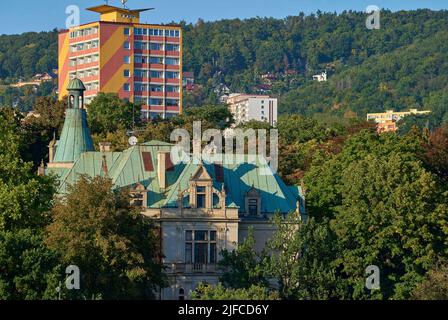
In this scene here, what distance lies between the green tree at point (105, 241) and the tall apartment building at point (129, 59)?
104 m

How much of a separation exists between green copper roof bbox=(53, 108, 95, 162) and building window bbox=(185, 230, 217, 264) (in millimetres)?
Result: 12981

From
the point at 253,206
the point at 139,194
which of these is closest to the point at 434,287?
the point at 253,206

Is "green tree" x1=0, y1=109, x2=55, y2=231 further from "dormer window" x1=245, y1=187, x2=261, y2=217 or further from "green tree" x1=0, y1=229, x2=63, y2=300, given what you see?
"dormer window" x1=245, y1=187, x2=261, y2=217

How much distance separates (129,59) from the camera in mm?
186875

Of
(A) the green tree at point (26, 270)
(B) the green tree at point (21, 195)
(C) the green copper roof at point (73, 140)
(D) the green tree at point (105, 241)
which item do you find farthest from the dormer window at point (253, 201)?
(A) the green tree at point (26, 270)

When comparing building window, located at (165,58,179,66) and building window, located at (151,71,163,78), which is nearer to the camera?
Answer: building window, located at (151,71,163,78)

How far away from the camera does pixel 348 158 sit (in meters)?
101

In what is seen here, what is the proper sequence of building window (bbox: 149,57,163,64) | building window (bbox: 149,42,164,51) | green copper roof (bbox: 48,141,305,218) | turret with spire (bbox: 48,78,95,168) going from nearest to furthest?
green copper roof (bbox: 48,141,305,218), turret with spire (bbox: 48,78,95,168), building window (bbox: 149,42,164,51), building window (bbox: 149,57,163,64)

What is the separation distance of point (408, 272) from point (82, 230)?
1822 centimetres

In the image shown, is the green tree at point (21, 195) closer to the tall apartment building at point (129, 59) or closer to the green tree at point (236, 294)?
the green tree at point (236, 294)

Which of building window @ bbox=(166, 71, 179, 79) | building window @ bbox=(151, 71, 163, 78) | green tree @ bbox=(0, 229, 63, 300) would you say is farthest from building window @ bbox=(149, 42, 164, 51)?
green tree @ bbox=(0, 229, 63, 300)

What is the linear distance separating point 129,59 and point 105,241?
110 m

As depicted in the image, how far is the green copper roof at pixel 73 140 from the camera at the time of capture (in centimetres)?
9950

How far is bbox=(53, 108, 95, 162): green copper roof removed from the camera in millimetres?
99500
